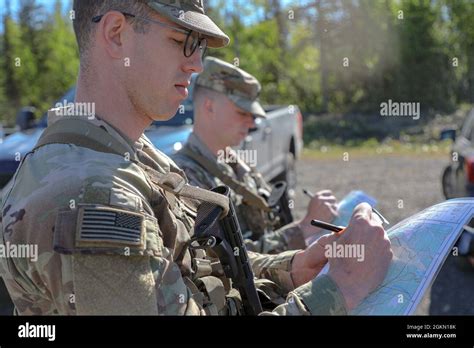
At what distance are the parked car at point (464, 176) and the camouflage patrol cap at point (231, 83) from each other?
229 centimetres

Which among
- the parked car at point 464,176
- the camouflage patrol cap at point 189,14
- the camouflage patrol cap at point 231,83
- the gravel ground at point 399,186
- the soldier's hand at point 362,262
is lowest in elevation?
the gravel ground at point 399,186

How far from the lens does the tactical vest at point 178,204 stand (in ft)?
4.94

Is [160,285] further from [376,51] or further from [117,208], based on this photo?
[376,51]

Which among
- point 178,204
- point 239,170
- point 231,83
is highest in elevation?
point 231,83

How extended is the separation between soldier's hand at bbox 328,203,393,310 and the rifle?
0.26 metres

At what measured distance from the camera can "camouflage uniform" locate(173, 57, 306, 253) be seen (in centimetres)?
316

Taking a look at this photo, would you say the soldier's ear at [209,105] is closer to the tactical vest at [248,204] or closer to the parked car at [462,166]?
the tactical vest at [248,204]

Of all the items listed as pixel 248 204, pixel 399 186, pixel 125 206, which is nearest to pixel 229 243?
pixel 125 206

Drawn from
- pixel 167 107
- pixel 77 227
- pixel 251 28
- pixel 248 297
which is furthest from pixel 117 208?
pixel 251 28

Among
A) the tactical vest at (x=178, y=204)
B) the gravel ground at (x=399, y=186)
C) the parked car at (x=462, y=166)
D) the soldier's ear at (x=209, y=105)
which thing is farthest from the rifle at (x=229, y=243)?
the parked car at (x=462, y=166)

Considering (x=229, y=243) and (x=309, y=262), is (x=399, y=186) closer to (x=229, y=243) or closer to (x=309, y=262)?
(x=309, y=262)

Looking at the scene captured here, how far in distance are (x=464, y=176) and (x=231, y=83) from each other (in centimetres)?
310

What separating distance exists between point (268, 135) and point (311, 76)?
60.9 feet

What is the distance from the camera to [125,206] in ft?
4.50
